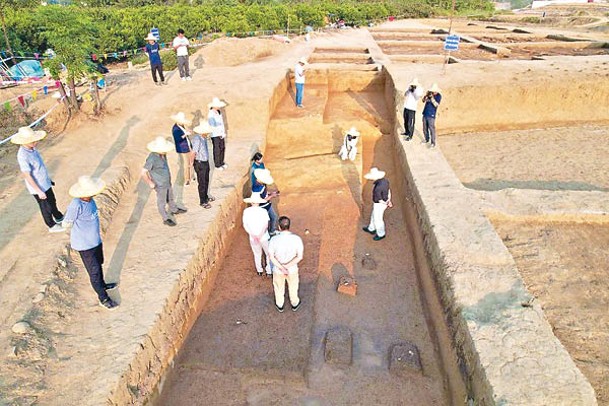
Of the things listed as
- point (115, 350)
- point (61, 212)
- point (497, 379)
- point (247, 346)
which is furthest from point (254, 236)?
point (497, 379)

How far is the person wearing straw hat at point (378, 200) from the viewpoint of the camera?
21.8 ft

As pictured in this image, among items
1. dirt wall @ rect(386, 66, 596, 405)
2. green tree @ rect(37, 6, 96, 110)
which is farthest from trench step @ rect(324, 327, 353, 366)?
green tree @ rect(37, 6, 96, 110)

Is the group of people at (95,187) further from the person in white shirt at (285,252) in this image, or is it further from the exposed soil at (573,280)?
the exposed soil at (573,280)

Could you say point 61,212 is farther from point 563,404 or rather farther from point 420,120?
point 420,120

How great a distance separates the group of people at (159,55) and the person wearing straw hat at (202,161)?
5.76 m

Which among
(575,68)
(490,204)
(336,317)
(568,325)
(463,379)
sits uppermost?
(575,68)

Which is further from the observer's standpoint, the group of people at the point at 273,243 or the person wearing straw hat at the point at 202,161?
the person wearing straw hat at the point at 202,161

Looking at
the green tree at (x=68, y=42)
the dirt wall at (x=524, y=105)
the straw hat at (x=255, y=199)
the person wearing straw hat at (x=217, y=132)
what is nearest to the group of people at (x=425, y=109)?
the dirt wall at (x=524, y=105)

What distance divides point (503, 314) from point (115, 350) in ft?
12.8

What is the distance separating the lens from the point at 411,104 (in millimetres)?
8609

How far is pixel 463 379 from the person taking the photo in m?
3.95

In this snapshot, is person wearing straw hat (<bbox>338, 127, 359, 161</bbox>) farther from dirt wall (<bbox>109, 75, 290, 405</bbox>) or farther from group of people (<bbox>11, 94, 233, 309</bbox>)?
dirt wall (<bbox>109, 75, 290, 405</bbox>)

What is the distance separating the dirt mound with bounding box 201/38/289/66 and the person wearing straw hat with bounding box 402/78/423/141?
11.1 meters

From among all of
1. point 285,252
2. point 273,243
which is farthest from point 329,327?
point 273,243
